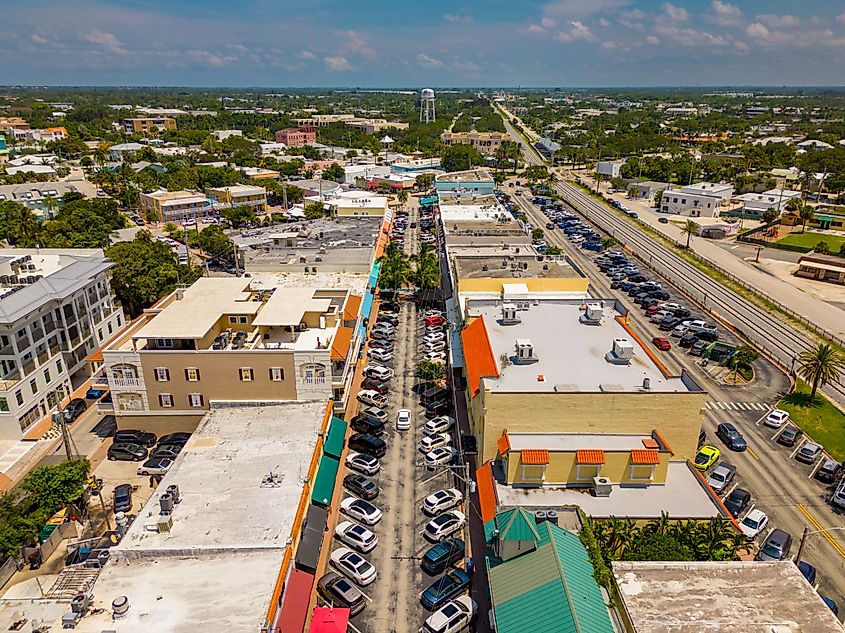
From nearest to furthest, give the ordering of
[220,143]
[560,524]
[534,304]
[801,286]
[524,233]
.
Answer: [560,524] → [534,304] → [524,233] → [801,286] → [220,143]

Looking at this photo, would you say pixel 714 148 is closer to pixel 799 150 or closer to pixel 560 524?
pixel 799 150

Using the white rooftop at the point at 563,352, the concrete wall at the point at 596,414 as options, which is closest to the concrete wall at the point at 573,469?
the concrete wall at the point at 596,414

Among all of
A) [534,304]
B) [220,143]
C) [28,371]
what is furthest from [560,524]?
[220,143]

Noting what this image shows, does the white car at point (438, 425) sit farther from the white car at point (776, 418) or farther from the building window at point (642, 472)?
the white car at point (776, 418)

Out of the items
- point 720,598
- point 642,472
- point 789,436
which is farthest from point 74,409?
point 789,436

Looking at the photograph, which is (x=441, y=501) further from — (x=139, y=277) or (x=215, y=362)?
(x=139, y=277)

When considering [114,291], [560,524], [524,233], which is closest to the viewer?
[560,524]
